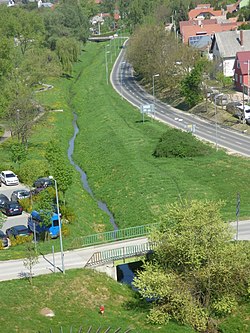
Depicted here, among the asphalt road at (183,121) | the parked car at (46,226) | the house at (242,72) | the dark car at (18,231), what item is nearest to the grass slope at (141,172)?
the asphalt road at (183,121)

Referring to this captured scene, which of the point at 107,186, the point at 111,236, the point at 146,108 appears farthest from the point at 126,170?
the point at 146,108

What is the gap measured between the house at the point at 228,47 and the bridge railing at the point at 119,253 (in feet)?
216

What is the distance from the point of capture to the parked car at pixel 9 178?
57.0 meters

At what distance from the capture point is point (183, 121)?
267 ft

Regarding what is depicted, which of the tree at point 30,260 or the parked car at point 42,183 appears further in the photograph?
the parked car at point 42,183

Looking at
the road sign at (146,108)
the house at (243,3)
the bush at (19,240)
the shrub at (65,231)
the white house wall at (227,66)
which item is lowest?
the road sign at (146,108)

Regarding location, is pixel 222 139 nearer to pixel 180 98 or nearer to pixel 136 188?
→ pixel 136 188

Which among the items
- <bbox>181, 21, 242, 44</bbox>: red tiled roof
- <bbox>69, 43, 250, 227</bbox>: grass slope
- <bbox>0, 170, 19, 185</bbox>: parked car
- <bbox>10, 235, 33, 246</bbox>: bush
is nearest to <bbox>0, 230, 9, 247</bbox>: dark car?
<bbox>10, 235, 33, 246</bbox>: bush

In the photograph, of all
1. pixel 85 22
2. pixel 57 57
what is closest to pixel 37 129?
pixel 57 57

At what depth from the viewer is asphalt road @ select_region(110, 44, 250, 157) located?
224ft

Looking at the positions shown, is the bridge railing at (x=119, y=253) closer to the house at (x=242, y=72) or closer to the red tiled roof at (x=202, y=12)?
the house at (x=242, y=72)

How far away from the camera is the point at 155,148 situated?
67.0 meters

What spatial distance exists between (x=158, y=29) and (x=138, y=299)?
85.7 meters

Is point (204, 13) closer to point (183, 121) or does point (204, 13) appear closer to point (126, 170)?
point (183, 121)
